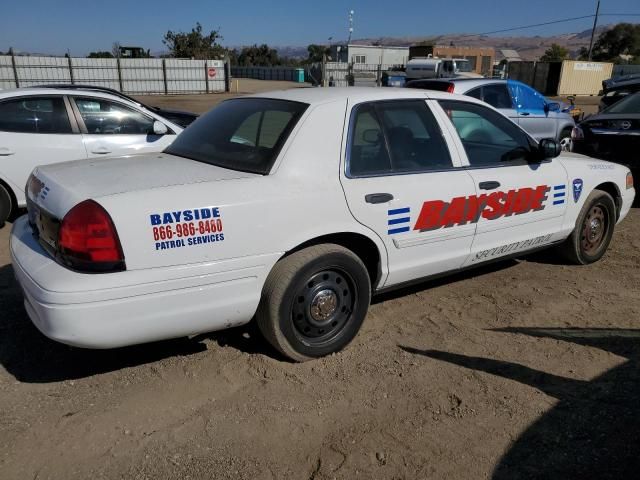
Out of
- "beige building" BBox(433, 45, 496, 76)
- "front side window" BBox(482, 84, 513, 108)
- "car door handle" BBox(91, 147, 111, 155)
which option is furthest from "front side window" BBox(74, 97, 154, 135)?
"beige building" BBox(433, 45, 496, 76)

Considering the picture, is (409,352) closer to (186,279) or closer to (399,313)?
(399,313)

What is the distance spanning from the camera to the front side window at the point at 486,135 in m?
4.11

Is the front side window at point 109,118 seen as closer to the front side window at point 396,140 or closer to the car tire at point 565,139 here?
the front side window at point 396,140

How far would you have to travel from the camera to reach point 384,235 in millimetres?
3551

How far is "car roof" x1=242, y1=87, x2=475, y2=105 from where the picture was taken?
3.60 m

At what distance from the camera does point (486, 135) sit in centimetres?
442

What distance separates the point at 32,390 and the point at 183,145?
5.92 ft

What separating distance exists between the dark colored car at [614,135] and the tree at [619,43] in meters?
76.0

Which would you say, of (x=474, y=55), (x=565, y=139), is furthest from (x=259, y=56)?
(x=565, y=139)

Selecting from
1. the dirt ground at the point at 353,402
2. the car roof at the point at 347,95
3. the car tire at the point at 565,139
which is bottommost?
the dirt ground at the point at 353,402

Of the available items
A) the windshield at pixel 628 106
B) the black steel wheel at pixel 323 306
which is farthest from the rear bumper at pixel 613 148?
the black steel wheel at pixel 323 306

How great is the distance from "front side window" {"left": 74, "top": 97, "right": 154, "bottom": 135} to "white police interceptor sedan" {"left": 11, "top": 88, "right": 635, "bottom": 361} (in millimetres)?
3041

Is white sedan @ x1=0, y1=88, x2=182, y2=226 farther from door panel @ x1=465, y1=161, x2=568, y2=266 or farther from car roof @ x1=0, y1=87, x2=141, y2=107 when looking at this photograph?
door panel @ x1=465, y1=161, x2=568, y2=266

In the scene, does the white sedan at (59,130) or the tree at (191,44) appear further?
the tree at (191,44)
